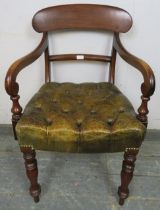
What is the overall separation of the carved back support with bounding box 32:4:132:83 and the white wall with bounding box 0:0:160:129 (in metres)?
0.07

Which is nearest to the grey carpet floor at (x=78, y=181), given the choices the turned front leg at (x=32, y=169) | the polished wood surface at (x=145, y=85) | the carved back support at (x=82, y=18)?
the turned front leg at (x=32, y=169)

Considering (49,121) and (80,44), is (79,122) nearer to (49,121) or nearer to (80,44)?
(49,121)

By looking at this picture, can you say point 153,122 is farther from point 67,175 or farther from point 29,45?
point 29,45

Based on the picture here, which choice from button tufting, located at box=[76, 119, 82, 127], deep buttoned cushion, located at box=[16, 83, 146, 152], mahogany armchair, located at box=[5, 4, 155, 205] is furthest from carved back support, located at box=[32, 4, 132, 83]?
button tufting, located at box=[76, 119, 82, 127]

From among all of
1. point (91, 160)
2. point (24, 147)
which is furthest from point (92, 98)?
point (91, 160)

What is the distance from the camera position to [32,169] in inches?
44.4

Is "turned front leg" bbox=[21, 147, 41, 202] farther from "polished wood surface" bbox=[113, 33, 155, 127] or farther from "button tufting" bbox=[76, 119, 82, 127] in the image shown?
"polished wood surface" bbox=[113, 33, 155, 127]

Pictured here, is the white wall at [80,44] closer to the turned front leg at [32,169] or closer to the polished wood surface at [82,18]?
the polished wood surface at [82,18]

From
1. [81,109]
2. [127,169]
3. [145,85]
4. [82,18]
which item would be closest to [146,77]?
[145,85]

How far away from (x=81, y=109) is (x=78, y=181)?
0.49 m

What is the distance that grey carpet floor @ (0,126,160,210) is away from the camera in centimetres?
125

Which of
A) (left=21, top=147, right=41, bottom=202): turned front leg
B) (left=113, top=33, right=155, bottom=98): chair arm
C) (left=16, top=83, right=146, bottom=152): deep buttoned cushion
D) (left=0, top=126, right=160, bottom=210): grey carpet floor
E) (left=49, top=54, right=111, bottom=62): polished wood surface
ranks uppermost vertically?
(left=113, top=33, right=155, bottom=98): chair arm

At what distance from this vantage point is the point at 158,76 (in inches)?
60.3

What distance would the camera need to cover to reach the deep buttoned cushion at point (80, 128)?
0.99 meters
